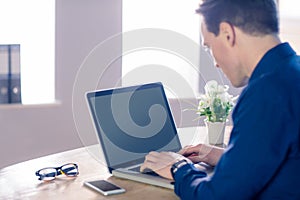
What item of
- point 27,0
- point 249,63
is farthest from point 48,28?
point 249,63

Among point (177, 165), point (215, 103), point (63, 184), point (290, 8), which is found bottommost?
A: point (63, 184)

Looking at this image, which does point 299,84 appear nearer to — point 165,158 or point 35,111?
point 165,158

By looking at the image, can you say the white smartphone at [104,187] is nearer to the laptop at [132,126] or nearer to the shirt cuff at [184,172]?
the laptop at [132,126]

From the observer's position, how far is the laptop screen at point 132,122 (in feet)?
6.91

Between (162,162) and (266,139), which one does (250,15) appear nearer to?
(266,139)

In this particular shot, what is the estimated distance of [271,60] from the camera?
155 cm

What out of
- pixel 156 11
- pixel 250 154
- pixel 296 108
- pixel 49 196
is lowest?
pixel 49 196

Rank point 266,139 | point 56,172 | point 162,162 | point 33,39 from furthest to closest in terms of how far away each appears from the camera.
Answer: point 33,39, point 56,172, point 162,162, point 266,139

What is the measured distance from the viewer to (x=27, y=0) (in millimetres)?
3709

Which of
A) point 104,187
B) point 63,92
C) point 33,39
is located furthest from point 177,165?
point 33,39

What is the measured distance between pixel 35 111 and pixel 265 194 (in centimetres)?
246

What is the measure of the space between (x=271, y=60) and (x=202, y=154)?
2.39 ft

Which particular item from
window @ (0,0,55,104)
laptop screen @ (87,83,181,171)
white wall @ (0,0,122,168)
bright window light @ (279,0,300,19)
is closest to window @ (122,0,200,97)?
white wall @ (0,0,122,168)

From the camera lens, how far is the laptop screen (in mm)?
2107
